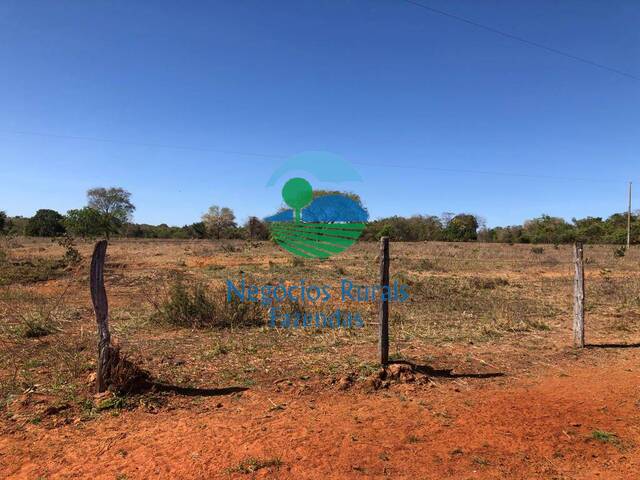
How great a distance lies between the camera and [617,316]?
9.22 metres

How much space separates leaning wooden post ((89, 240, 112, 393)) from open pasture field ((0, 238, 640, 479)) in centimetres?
23

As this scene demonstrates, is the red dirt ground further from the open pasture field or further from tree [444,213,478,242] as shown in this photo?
tree [444,213,478,242]

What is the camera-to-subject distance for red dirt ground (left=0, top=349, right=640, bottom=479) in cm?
322

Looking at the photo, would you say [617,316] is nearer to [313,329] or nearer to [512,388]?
[512,388]

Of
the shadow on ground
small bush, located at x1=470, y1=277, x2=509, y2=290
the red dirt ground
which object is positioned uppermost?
small bush, located at x1=470, y1=277, x2=509, y2=290

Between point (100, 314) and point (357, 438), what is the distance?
9.32ft

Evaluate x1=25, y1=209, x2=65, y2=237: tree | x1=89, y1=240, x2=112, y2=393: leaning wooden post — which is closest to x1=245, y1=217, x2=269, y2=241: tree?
x1=25, y1=209, x2=65, y2=237: tree

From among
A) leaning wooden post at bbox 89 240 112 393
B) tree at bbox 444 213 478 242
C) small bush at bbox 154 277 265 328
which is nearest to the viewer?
leaning wooden post at bbox 89 240 112 393

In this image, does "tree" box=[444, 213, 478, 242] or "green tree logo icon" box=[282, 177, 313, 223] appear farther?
"tree" box=[444, 213, 478, 242]

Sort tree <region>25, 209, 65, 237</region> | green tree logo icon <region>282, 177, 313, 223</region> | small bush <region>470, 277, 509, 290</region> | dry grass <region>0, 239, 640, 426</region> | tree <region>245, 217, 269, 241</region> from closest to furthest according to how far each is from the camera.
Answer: dry grass <region>0, 239, 640, 426</region>, small bush <region>470, 277, 509, 290</region>, green tree logo icon <region>282, 177, 313, 223</region>, tree <region>245, 217, 269, 241</region>, tree <region>25, 209, 65, 237</region>

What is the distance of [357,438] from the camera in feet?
12.1

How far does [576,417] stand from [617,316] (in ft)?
20.8

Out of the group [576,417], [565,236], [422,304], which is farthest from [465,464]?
[565,236]

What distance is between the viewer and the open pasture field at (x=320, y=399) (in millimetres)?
3332
